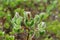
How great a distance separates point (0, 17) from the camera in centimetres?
207

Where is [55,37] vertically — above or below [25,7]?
below

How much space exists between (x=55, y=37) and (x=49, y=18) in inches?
14.4

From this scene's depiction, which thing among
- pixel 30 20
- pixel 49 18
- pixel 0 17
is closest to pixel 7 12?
pixel 0 17

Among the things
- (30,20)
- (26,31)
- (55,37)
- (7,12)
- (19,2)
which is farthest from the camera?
(19,2)

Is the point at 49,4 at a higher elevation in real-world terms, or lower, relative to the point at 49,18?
higher

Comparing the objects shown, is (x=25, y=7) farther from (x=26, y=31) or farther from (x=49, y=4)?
(x=26, y=31)

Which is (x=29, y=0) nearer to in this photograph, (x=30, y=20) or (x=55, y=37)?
(x=55, y=37)

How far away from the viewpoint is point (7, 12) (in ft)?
7.21

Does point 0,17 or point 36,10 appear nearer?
point 0,17

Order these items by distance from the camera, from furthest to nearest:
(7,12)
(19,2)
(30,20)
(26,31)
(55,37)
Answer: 1. (19,2)
2. (7,12)
3. (55,37)
4. (26,31)
5. (30,20)

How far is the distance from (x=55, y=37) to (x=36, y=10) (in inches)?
20.0

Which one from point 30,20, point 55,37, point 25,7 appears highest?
point 25,7

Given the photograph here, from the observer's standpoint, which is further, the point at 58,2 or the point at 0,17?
the point at 58,2

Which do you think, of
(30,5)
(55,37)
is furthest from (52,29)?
(30,5)
